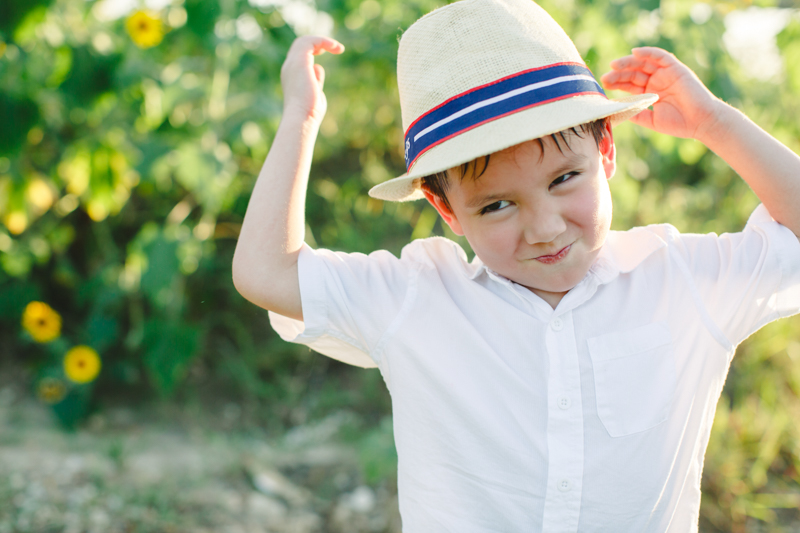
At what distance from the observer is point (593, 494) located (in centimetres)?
86

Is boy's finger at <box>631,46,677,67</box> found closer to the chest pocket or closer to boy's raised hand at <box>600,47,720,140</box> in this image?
boy's raised hand at <box>600,47,720,140</box>

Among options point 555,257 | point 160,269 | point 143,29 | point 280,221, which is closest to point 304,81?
point 280,221

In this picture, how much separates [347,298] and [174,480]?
1518mm

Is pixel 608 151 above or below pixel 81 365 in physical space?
above

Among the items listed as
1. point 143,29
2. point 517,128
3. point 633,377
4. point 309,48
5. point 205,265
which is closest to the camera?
point 517,128

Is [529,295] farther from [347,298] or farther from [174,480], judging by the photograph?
[174,480]

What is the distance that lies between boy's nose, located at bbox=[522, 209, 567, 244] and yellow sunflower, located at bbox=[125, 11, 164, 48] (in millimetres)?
1652

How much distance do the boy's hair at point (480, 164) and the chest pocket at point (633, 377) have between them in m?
0.29

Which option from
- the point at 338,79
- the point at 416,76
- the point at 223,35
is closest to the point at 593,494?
the point at 416,76

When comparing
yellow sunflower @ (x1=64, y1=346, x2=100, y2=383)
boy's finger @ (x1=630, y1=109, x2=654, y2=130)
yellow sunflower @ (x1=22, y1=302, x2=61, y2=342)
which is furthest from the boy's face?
yellow sunflower @ (x1=22, y1=302, x2=61, y2=342)

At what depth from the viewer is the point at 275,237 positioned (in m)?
0.90

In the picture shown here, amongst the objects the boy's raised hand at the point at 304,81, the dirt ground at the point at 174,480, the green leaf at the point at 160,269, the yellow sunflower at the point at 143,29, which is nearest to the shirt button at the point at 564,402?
the boy's raised hand at the point at 304,81

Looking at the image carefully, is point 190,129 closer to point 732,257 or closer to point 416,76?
point 416,76

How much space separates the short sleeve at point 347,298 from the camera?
0.90 m
